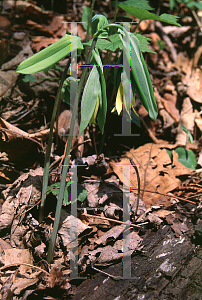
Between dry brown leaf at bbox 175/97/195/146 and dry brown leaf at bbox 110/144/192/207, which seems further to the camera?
dry brown leaf at bbox 175/97/195/146

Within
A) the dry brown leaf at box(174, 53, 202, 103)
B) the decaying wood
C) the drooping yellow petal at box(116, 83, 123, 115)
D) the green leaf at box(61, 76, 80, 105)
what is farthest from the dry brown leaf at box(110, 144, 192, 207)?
the dry brown leaf at box(174, 53, 202, 103)

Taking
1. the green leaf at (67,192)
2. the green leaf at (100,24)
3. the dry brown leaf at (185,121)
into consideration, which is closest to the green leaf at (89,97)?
the green leaf at (100,24)

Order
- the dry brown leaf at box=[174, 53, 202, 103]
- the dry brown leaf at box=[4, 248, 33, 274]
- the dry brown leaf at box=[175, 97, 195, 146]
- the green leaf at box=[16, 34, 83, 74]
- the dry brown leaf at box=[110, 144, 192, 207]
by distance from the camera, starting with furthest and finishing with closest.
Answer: the dry brown leaf at box=[174, 53, 202, 103] < the dry brown leaf at box=[175, 97, 195, 146] < the dry brown leaf at box=[110, 144, 192, 207] < the dry brown leaf at box=[4, 248, 33, 274] < the green leaf at box=[16, 34, 83, 74]

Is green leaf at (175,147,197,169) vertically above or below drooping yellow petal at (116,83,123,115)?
below

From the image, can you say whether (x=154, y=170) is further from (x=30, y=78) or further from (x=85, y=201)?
(x=30, y=78)

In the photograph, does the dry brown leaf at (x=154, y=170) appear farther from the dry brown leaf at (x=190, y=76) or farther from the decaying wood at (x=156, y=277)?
the dry brown leaf at (x=190, y=76)

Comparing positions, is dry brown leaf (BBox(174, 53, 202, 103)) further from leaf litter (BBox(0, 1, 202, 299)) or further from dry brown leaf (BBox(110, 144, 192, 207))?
dry brown leaf (BBox(110, 144, 192, 207))
